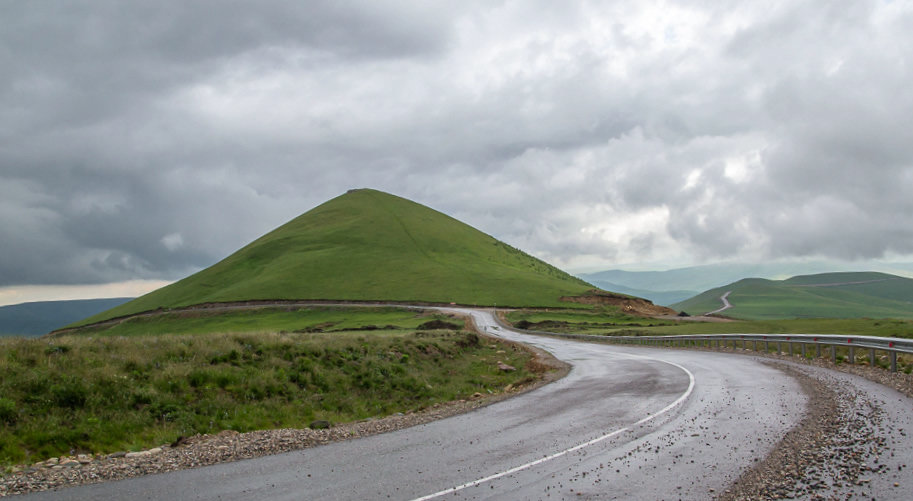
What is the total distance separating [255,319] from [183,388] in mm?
90952

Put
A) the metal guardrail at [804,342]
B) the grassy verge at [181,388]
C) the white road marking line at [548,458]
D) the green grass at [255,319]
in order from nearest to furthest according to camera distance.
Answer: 1. the white road marking line at [548,458]
2. the grassy verge at [181,388]
3. the metal guardrail at [804,342]
4. the green grass at [255,319]

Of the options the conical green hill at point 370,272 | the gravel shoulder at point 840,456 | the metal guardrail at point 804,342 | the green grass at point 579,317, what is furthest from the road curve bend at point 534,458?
the conical green hill at point 370,272

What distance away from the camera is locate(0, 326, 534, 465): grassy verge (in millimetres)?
12516

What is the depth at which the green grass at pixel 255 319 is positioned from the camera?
90.5 metres

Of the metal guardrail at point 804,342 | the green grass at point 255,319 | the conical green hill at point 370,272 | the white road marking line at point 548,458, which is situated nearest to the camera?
the white road marking line at point 548,458

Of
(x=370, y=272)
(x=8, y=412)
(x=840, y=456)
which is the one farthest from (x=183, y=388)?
(x=370, y=272)

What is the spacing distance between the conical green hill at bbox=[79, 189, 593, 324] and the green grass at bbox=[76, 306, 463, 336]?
826cm

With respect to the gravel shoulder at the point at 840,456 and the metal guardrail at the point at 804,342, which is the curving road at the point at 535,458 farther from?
the metal guardrail at the point at 804,342

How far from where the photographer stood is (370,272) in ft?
455

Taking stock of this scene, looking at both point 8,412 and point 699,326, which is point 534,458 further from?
point 699,326

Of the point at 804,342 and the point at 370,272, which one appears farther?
the point at 370,272

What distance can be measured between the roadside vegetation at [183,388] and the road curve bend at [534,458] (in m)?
4.44

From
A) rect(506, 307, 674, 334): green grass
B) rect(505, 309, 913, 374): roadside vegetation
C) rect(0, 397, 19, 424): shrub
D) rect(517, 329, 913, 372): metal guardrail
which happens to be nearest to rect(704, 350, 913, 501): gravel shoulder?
rect(517, 329, 913, 372): metal guardrail

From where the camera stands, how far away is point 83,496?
8.29 metres
